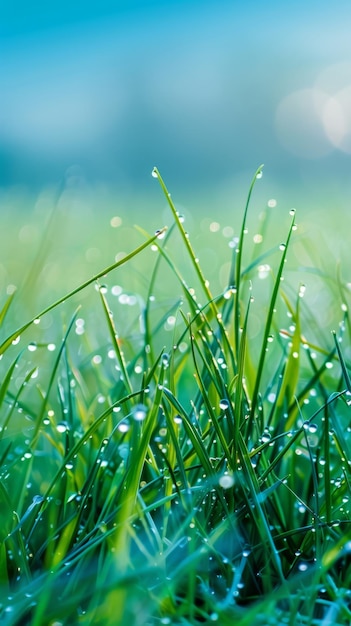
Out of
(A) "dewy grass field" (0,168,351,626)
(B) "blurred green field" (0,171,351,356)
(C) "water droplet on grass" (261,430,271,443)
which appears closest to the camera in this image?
(A) "dewy grass field" (0,168,351,626)

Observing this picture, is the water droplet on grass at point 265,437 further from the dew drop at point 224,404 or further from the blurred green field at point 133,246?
the blurred green field at point 133,246

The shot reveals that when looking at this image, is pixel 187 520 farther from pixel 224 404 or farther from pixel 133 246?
pixel 133 246

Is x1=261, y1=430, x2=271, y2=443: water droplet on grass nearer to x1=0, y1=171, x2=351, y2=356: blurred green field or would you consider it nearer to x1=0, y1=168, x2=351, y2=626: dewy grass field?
x1=0, y1=168, x2=351, y2=626: dewy grass field

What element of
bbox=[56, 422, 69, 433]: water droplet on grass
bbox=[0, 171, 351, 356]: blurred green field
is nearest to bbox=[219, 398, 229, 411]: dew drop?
bbox=[56, 422, 69, 433]: water droplet on grass

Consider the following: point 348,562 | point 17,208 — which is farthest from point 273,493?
point 17,208

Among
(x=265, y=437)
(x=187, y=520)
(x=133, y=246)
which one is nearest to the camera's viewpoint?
(x=187, y=520)

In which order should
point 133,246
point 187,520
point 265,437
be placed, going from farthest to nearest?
point 133,246 < point 265,437 < point 187,520

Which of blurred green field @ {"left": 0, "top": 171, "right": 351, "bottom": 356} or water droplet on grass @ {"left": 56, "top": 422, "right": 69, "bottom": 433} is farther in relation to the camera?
blurred green field @ {"left": 0, "top": 171, "right": 351, "bottom": 356}

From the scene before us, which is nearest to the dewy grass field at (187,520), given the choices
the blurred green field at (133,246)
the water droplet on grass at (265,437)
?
the water droplet on grass at (265,437)

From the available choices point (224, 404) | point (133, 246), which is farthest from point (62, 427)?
point (133, 246)

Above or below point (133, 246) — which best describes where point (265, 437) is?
below

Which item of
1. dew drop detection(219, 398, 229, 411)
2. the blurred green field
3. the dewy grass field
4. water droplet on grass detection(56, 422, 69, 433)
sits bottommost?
the dewy grass field
